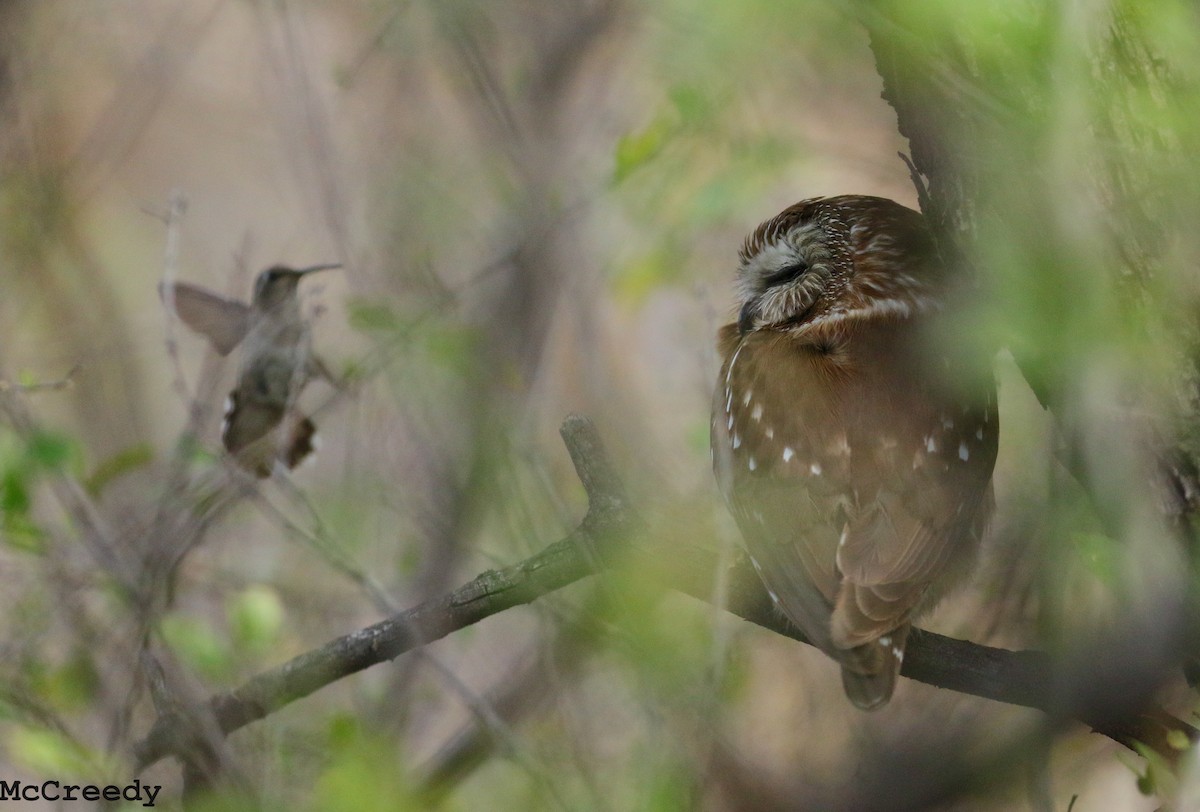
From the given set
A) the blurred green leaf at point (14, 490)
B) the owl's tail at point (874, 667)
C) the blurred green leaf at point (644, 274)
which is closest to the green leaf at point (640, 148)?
the blurred green leaf at point (644, 274)

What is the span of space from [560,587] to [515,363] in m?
2.43

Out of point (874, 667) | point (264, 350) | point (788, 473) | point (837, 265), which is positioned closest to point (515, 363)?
point (264, 350)

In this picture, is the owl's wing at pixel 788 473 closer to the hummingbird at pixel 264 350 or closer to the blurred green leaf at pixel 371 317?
the blurred green leaf at pixel 371 317

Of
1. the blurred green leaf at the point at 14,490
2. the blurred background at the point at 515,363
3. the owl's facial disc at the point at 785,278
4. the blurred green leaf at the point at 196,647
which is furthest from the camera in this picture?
the owl's facial disc at the point at 785,278

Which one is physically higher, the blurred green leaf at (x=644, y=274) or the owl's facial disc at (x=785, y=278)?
the owl's facial disc at (x=785, y=278)

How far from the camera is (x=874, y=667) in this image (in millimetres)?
2547

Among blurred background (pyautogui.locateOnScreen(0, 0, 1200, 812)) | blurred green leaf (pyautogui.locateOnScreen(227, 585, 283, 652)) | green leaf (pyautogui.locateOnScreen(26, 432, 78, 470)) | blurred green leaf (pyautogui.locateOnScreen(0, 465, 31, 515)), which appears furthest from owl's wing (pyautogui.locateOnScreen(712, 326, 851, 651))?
blurred green leaf (pyautogui.locateOnScreen(0, 465, 31, 515))

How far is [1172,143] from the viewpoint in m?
1.75

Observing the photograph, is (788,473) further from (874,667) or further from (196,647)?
(196,647)

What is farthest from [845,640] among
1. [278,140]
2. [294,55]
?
[278,140]

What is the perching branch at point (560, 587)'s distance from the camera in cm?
244

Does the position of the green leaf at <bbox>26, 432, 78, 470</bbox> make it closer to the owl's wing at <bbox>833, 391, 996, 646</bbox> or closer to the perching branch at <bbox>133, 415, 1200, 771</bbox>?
the perching branch at <bbox>133, 415, 1200, 771</bbox>

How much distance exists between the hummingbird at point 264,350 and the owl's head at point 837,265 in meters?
1.48

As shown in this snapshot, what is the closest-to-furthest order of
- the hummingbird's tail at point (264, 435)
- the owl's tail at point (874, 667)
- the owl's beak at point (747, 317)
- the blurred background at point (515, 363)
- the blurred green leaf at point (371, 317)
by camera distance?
the blurred background at point (515, 363), the owl's tail at point (874, 667), the owl's beak at point (747, 317), the hummingbird's tail at point (264, 435), the blurred green leaf at point (371, 317)
